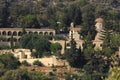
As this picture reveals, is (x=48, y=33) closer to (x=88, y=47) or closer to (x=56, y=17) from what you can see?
(x=56, y=17)

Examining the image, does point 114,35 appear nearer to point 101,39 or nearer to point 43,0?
point 101,39

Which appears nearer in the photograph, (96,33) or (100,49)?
(100,49)

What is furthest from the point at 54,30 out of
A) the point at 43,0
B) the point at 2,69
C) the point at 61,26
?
the point at 43,0

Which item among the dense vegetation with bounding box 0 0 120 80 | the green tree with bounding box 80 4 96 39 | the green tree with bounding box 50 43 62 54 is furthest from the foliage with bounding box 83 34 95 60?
the green tree with bounding box 50 43 62 54

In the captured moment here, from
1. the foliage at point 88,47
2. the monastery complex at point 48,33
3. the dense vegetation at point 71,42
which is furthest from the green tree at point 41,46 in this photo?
the foliage at point 88,47

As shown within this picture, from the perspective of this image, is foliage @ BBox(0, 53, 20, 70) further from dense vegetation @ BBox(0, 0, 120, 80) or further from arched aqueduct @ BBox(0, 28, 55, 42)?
arched aqueduct @ BBox(0, 28, 55, 42)

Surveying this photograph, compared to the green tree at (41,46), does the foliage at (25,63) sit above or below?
below

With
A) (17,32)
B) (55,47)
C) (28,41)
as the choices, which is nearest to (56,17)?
(17,32)

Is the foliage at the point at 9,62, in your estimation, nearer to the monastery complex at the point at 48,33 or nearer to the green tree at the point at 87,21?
the monastery complex at the point at 48,33

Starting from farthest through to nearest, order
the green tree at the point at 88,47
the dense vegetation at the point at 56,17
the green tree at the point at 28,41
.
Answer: the dense vegetation at the point at 56,17
the green tree at the point at 28,41
the green tree at the point at 88,47
